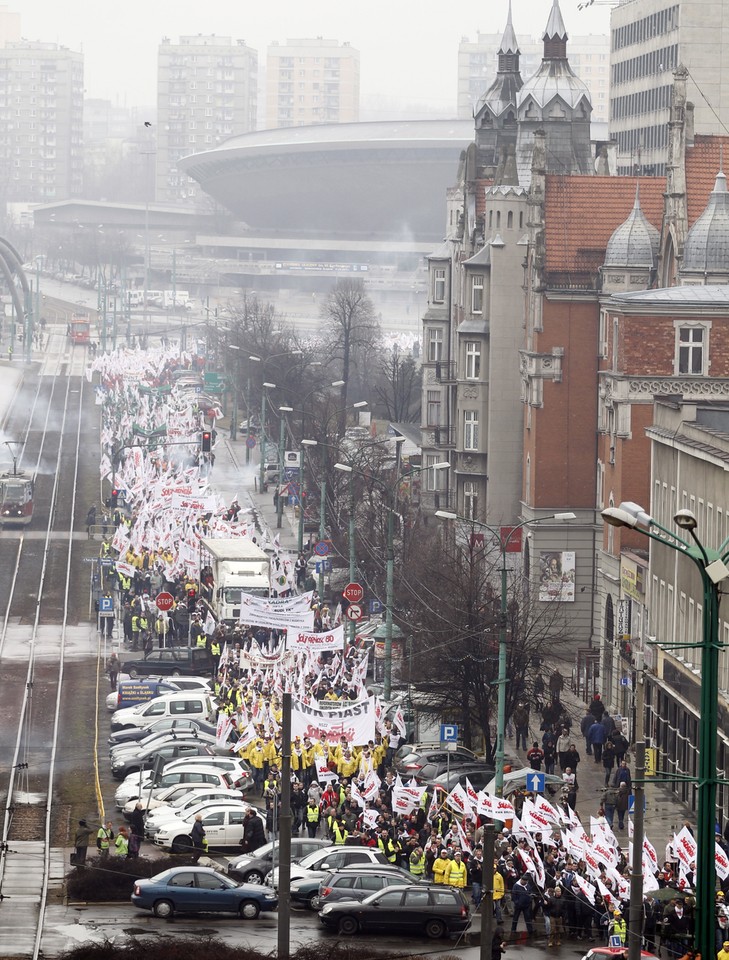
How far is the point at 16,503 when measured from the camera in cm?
9844

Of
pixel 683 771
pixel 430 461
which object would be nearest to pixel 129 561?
pixel 430 461

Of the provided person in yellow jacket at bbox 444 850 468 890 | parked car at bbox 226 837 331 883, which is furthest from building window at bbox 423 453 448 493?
person in yellow jacket at bbox 444 850 468 890

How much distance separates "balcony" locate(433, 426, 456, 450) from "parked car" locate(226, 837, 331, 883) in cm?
4710

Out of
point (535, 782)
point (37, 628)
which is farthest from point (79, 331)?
point (535, 782)

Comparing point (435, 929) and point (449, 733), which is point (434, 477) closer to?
point (449, 733)

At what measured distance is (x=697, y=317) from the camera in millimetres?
64625

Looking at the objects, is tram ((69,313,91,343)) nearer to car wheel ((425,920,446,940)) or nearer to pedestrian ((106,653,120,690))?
pedestrian ((106,653,120,690))

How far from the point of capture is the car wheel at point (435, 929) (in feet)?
128

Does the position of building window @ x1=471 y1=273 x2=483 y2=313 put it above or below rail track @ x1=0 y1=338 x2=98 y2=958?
above

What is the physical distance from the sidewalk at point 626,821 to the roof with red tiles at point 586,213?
1994 cm

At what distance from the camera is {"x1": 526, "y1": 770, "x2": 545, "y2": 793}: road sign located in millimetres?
44647

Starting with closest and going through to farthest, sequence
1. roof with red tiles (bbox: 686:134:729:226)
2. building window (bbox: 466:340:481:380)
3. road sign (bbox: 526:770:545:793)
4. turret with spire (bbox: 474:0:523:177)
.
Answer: road sign (bbox: 526:770:545:793) < roof with red tiles (bbox: 686:134:729:226) < building window (bbox: 466:340:481:380) < turret with spire (bbox: 474:0:523:177)

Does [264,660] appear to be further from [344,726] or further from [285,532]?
[285,532]

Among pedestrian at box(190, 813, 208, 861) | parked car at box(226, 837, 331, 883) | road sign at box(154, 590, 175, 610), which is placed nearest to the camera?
parked car at box(226, 837, 331, 883)
